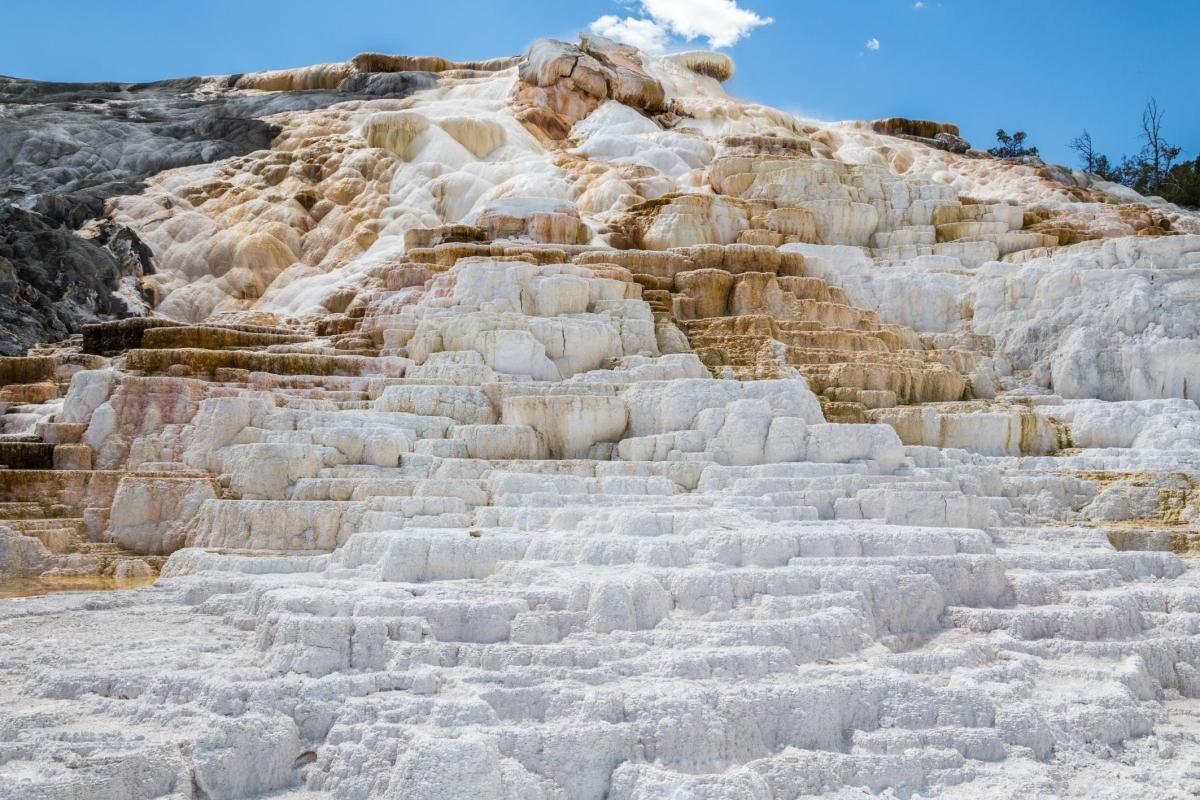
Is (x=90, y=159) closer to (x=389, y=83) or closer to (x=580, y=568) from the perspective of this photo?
(x=389, y=83)

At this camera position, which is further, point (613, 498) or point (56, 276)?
point (56, 276)

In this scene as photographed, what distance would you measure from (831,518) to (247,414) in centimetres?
604

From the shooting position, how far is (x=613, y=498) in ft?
29.9

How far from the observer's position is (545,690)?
595cm

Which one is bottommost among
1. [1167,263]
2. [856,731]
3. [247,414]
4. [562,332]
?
[856,731]

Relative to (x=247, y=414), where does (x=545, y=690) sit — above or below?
below

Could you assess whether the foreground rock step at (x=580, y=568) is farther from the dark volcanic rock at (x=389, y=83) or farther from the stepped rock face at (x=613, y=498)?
the dark volcanic rock at (x=389, y=83)

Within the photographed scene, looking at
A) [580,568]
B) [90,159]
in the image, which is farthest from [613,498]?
[90,159]

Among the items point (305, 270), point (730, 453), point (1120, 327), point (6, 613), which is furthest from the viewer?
point (305, 270)

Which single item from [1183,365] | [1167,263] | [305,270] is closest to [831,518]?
[1183,365]

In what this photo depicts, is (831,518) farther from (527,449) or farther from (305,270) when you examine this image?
(305,270)

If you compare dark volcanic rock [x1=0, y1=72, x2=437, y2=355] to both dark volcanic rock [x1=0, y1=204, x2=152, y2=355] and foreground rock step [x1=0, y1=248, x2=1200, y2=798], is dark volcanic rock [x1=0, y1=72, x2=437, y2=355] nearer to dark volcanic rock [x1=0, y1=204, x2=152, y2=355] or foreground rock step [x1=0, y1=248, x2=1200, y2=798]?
dark volcanic rock [x1=0, y1=204, x2=152, y2=355]

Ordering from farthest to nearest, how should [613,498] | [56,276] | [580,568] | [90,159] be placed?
[90,159] → [56,276] → [613,498] → [580,568]

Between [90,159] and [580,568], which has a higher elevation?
[90,159]
